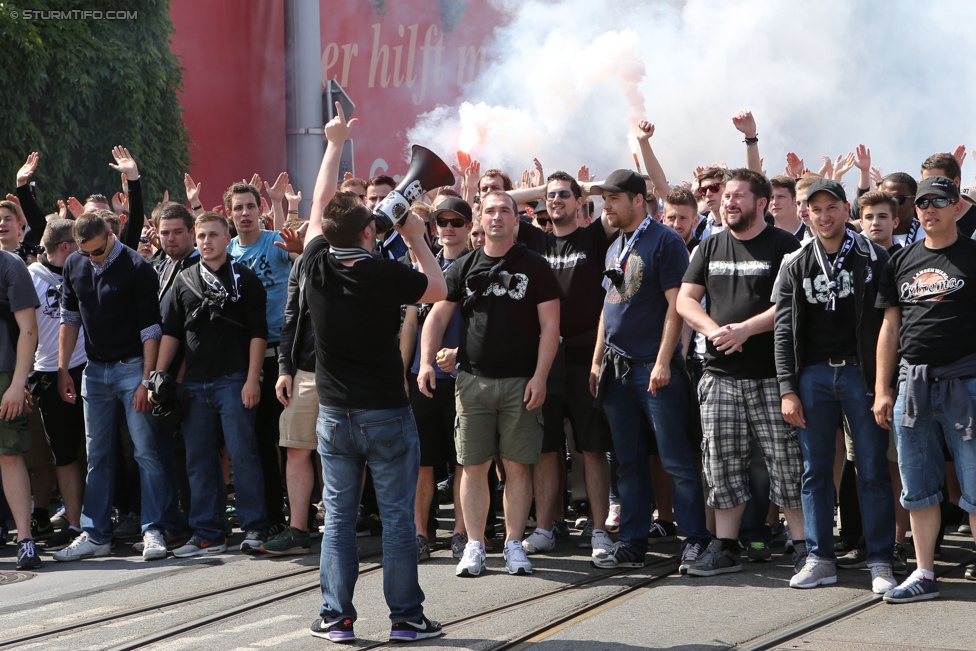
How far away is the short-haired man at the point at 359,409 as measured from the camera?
18.0 ft

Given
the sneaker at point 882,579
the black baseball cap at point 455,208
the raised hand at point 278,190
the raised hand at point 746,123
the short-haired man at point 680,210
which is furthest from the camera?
the raised hand at point 278,190

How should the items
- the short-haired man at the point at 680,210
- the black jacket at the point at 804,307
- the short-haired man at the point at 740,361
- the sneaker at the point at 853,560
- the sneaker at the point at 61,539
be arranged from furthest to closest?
the sneaker at the point at 61,539 < the short-haired man at the point at 680,210 < the sneaker at the point at 853,560 < the short-haired man at the point at 740,361 < the black jacket at the point at 804,307

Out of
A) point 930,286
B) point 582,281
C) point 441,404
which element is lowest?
point 441,404

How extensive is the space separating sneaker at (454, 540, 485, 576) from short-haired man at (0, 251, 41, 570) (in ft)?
10.0

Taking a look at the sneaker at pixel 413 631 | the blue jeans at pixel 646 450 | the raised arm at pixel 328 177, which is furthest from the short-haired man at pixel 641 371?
the raised arm at pixel 328 177

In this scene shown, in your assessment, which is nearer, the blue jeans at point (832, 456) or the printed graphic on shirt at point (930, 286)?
the printed graphic on shirt at point (930, 286)

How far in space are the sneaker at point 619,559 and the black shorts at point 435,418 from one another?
4.12 feet

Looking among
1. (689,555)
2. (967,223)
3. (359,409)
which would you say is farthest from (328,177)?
(967,223)

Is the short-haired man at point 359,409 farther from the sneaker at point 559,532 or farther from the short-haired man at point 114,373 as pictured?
the short-haired man at point 114,373

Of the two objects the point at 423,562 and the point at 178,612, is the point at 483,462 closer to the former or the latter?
the point at 423,562

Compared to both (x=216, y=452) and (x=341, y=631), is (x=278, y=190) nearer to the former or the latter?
(x=216, y=452)

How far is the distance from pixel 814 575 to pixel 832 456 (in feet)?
2.12

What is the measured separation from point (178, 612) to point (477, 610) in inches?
62.1

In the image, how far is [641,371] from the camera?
693 cm
